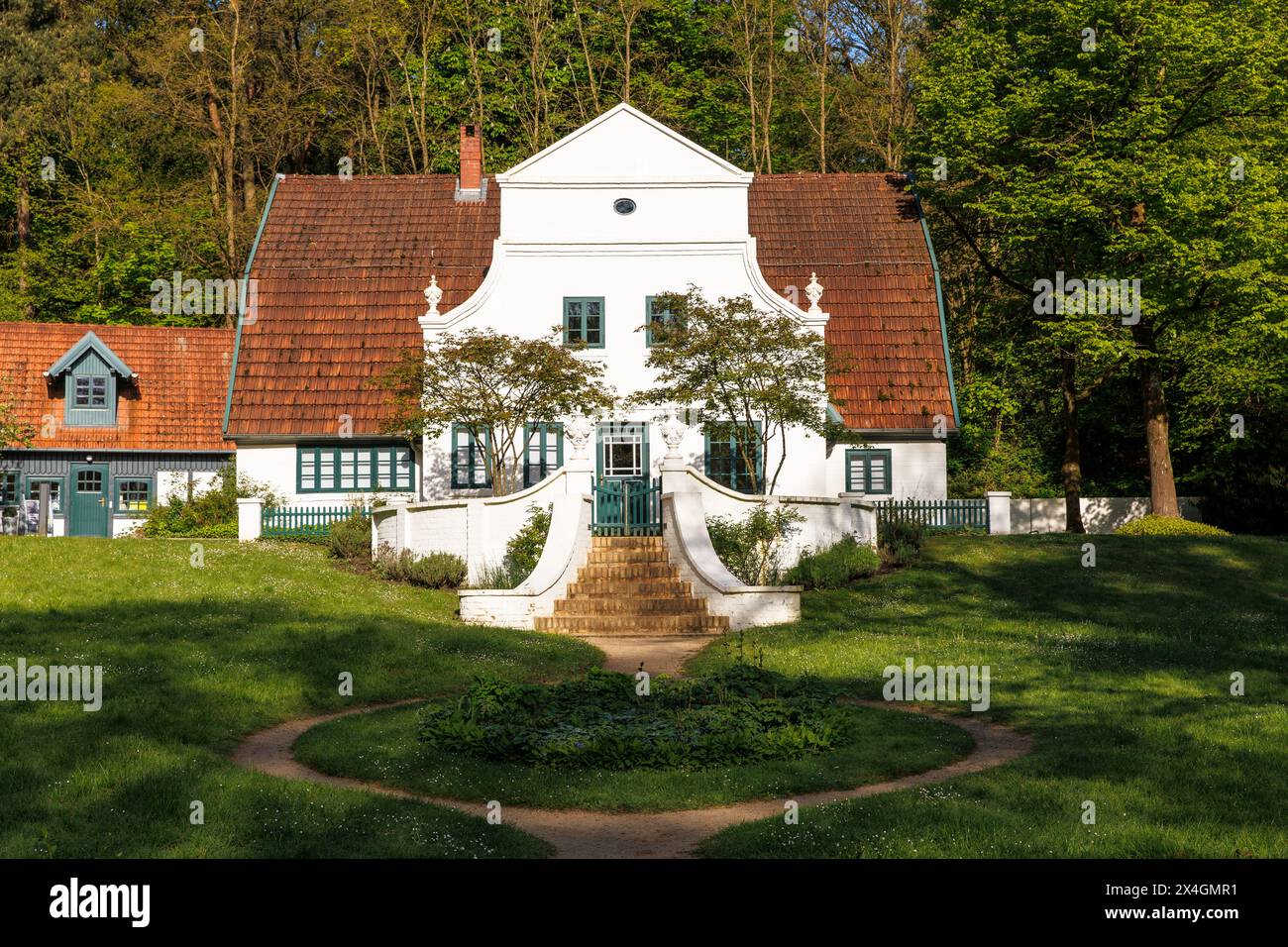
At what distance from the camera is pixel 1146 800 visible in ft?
35.8

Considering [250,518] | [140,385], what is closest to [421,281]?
[250,518]

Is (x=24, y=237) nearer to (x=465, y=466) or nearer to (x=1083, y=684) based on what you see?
(x=465, y=466)

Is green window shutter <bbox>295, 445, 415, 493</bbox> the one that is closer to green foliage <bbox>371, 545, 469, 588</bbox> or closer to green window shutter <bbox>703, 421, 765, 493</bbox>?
green window shutter <bbox>703, 421, 765, 493</bbox>

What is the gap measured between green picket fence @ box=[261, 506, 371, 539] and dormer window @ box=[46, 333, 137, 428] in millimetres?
12195

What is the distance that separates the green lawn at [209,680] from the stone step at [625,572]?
8.62 ft

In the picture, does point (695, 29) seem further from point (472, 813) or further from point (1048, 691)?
point (472, 813)

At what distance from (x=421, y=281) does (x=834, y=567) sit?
1657cm

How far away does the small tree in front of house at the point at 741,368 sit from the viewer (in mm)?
29141

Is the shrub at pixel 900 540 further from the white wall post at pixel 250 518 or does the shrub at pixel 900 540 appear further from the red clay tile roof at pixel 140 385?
the red clay tile roof at pixel 140 385

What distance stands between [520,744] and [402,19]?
144 feet

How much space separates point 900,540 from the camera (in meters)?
29.5

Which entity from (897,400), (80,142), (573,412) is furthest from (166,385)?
(897,400)

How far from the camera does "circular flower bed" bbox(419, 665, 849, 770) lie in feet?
43.8

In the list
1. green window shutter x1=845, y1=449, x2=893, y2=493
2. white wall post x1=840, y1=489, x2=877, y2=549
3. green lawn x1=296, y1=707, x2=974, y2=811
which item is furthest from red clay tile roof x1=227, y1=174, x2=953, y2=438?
green lawn x1=296, y1=707, x2=974, y2=811
